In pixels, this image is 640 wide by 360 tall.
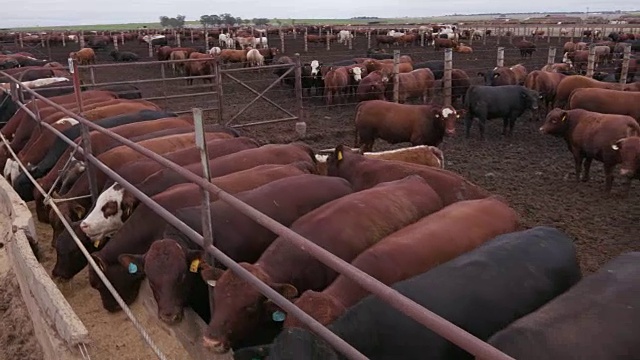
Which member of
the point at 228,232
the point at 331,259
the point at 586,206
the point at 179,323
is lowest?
the point at 586,206

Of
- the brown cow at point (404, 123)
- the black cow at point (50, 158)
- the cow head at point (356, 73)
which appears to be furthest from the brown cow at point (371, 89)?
the black cow at point (50, 158)

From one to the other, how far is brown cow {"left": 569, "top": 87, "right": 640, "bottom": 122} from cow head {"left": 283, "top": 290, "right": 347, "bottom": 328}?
10.3 metres

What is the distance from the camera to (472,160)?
10.3m

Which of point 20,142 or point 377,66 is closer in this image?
point 20,142

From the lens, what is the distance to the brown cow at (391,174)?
5.43 metres

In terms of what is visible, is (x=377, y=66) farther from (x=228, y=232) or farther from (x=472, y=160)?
(x=228, y=232)

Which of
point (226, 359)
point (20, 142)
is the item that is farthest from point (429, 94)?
point (226, 359)

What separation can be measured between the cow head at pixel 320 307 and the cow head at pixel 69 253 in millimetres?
2893

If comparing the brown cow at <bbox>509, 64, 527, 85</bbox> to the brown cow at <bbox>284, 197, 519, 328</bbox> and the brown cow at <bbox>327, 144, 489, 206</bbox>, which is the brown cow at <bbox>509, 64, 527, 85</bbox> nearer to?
the brown cow at <bbox>327, 144, 489, 206</bbox>

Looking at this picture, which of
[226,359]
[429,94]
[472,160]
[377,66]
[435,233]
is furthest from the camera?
[377,66]

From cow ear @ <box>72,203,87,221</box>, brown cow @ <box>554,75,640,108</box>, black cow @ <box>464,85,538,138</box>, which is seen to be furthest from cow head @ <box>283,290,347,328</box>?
brown cow @ <box>554,75,640,108</box>

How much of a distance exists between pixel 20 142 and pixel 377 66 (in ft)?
40.9

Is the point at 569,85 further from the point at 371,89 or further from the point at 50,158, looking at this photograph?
the point at 50,158

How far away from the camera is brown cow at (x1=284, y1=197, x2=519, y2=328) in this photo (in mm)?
3404
